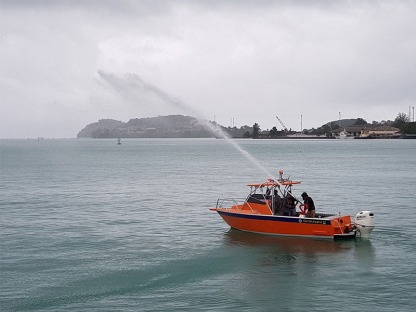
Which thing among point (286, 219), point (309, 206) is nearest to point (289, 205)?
point (286, 219)

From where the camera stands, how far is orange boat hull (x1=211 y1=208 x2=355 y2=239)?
103 feet

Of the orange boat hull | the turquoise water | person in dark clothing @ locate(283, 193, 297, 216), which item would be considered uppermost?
person in dark clothing @ locate(283, 193, 297, 216)

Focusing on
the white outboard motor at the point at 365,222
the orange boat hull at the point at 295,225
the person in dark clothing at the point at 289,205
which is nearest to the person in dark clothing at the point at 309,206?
the orange boat hull at the point at 295,225

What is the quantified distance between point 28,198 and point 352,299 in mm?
39054

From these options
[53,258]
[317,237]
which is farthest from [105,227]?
[317,237]

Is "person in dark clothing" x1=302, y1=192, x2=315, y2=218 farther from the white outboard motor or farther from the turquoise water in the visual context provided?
the white outboard motor

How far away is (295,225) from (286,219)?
0.59 m

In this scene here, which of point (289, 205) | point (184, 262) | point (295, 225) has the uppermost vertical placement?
point (289, 205)

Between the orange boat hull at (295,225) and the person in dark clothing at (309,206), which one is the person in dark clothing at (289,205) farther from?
the orange boat hull at (295,225)

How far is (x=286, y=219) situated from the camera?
3206cm

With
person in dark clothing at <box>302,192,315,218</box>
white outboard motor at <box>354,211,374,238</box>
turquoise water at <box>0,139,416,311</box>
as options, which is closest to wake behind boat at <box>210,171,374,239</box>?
white outboard motor at <box>354,211,374,238</box>

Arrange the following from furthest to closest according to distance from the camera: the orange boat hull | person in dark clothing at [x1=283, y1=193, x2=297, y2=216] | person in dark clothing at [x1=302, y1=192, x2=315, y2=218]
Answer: person in dark clothing at [x1=283, y1=193, x2=297, y2=216] → person in dark clothing at [x1=302, y1=192, x2=315, y2=218] → the orange boat hull

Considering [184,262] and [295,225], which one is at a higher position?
[295,225]

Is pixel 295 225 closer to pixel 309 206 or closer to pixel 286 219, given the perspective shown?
pixel 286 219
